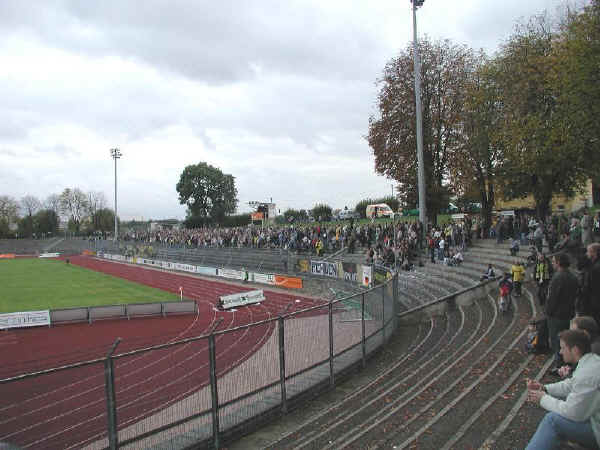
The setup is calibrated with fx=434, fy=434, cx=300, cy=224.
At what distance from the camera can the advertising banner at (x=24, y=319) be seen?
21.3 m

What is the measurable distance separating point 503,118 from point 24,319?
2823cm

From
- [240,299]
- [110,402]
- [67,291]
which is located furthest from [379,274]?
[67,291]

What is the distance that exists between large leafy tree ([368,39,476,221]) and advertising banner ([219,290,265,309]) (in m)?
13.7

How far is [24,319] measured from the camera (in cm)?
2169

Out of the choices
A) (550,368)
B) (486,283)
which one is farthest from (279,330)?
(486,283)

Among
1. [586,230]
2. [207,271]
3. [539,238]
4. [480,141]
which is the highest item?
[480,141]

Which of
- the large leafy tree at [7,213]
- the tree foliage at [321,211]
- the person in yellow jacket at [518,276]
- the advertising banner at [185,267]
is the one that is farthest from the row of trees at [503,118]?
the large leafy tree at [7,213]

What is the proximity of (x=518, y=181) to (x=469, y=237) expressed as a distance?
5.77m

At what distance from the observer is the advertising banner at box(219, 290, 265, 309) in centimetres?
2500

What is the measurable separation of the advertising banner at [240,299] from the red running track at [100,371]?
1.76 feet

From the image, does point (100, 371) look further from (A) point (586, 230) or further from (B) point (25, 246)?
(B) point (25, 246)

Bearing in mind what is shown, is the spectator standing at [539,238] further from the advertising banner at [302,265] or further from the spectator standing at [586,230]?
the advertising banner at [302,265]

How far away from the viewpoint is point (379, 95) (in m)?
32.7

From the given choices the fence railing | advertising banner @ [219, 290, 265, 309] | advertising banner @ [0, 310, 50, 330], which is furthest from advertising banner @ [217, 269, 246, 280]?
the fence railing
